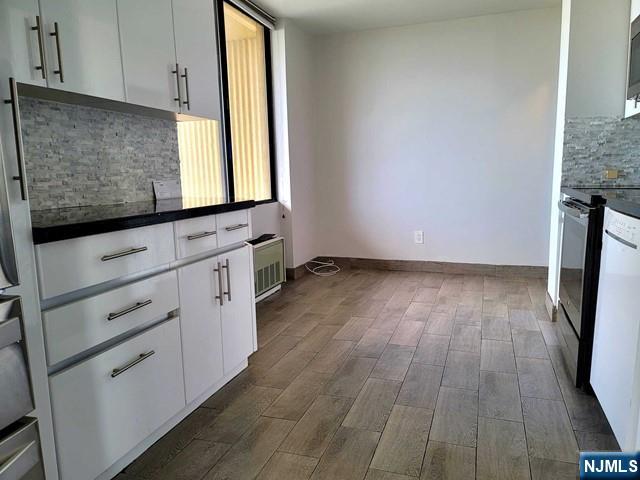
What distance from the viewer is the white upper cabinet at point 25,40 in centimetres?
138

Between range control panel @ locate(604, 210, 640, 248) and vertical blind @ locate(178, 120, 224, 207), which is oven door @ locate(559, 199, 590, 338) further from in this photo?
vertical blind @ locate(178, 120, 224, 207)

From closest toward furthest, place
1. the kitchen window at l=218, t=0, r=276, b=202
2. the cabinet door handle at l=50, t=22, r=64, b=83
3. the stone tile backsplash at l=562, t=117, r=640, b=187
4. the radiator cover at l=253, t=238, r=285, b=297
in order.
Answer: the cabinet door handle at l=50, t=22, r=64, b=83 → the stone tile backsplash at l=562, t=117, r=640, b=187 → the radiator cover at l=253, t=238, r=285, b=297 → the kitchen window at l=218, t=0, r=276, b=202

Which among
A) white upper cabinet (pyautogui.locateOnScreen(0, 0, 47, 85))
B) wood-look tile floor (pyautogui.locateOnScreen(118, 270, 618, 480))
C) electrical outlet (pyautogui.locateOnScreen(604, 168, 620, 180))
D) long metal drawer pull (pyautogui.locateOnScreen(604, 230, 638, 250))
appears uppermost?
white upper cabinet (pyautogui.locateOnScreen(0, 0, 47, 85))

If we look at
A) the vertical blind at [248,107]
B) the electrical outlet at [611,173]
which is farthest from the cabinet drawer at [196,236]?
the electrical outlet at [611,173]

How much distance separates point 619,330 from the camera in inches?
61.8

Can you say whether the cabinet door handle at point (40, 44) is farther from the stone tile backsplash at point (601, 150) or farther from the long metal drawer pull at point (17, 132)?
the stone tile backsplash at point (601, 150)

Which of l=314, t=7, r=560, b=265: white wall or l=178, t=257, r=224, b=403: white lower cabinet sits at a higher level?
l=314, t=7, r=560, b=265: white wall

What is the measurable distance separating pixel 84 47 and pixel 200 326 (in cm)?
118

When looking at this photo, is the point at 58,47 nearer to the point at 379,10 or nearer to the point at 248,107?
the point at 248,107

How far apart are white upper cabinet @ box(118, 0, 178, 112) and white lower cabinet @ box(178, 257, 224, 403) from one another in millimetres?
795

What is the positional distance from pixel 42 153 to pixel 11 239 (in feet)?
2.91

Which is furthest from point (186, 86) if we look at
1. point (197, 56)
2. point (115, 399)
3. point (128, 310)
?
point (115, 399)

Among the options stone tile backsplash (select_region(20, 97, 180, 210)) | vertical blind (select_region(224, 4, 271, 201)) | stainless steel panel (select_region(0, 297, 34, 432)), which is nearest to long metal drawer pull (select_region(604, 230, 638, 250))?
stainless steel panel (select_region(0, 297, 34, 432))

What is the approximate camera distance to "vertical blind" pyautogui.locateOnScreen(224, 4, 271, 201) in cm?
379
